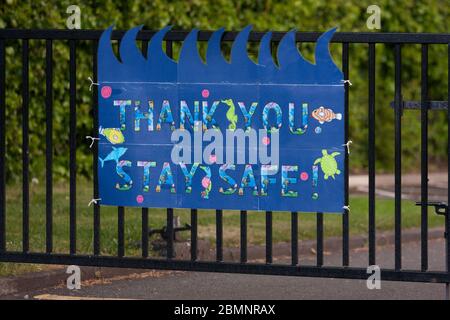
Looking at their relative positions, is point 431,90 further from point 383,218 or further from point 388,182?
point 383,218

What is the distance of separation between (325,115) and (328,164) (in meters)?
0.31

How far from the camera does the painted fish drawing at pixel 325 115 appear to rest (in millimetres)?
7020

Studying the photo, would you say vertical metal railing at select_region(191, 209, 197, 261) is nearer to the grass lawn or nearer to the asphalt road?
the asphalt road

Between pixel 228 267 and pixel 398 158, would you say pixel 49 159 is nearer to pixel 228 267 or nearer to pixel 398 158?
pixel 228 267

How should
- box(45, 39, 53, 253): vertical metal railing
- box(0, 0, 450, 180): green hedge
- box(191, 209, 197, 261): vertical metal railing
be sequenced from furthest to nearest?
box(0, 0, 450, 180): green hedge
box(45, 39, 53, 253): vertical metal railing
box(191, 209, 197, 261): vertical metal railing

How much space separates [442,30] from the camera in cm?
1719

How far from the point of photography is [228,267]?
7180 mm

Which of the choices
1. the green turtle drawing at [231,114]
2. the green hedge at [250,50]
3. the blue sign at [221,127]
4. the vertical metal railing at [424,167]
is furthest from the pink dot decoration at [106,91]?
the green hedge at [250,50]

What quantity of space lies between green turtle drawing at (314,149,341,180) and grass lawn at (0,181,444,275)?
2.64 metres

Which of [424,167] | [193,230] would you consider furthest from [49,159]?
[424,167]

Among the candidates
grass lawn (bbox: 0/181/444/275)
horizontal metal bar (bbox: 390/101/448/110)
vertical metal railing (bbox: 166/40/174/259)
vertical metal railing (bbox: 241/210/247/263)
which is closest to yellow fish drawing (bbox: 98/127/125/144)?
vertical metal railing (bbox: 166/40/174/259)

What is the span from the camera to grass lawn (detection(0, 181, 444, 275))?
9.43m

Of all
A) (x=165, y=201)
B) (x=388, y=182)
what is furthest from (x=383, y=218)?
(x=165, y=201)
